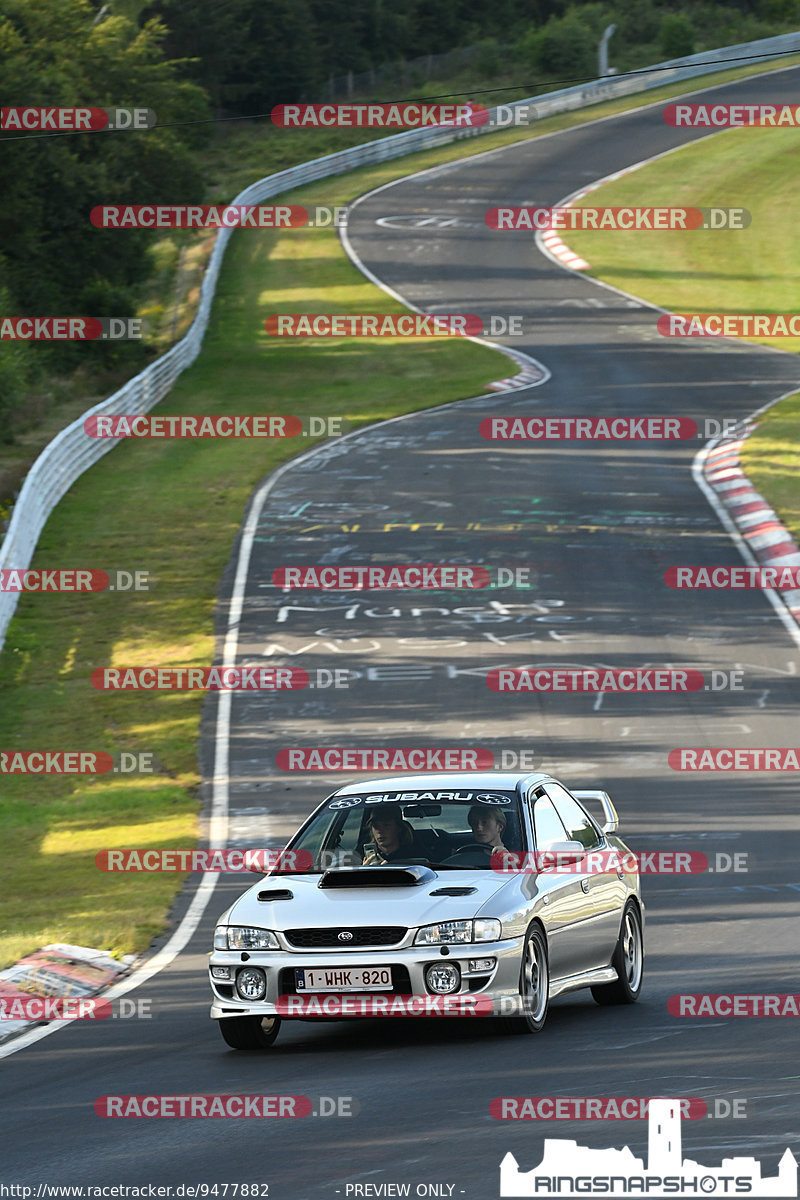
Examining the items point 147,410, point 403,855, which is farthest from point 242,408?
point 403,855

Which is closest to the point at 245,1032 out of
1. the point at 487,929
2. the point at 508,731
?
the point at 487,929

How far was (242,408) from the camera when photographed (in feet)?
136

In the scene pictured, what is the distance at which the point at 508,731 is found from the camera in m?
20.1

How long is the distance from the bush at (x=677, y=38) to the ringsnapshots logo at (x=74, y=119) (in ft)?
141

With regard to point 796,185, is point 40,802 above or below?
below

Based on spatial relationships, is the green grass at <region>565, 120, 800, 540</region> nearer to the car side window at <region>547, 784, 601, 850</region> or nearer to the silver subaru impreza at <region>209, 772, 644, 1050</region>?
the car side window at <region>547, 784, 601, 850</region>

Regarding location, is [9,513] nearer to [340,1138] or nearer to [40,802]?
[40,802]

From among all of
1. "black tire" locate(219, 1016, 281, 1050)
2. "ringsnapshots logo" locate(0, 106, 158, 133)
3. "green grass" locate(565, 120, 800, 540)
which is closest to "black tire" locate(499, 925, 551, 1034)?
"black tire" locate(219, 1016, 281, 1050)

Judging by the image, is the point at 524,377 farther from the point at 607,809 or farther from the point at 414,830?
the point at 414,830

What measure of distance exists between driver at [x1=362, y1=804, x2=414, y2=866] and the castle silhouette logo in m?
3.21

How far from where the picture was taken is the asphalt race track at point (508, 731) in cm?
733

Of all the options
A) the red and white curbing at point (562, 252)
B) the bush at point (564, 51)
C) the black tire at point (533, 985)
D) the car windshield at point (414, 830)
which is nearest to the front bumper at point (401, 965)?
the black tire at point (533, 985)

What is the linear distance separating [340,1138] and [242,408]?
35.1 metres

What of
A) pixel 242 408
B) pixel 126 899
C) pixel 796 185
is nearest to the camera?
pixel 126 899
